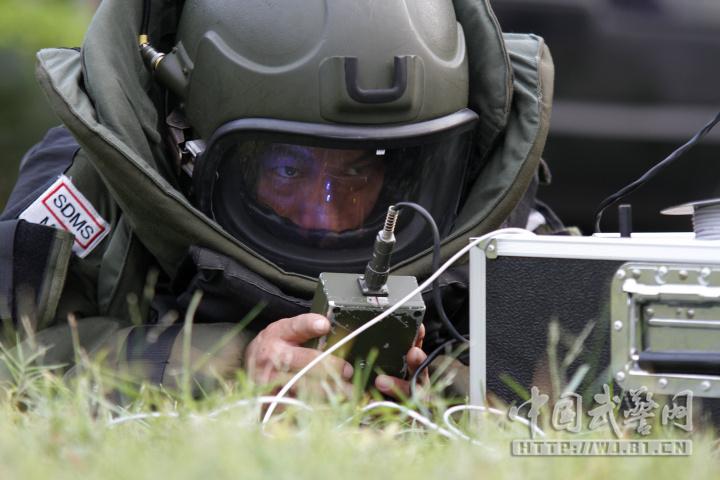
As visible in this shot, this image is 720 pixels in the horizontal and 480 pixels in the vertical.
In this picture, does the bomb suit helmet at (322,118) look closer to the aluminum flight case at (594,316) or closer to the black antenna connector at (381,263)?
the black antenna connector at (381,263)

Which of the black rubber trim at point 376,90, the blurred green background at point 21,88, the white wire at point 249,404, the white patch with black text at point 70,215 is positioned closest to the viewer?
the white wire at point 249,404

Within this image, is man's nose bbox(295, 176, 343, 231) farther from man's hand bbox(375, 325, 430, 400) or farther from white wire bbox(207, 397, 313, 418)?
white wire bbox(207, 397, 313, 418)

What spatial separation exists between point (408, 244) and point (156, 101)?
609 mm

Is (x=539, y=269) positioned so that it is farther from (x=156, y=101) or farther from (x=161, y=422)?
(x=156, y=101)

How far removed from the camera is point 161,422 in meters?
1.54

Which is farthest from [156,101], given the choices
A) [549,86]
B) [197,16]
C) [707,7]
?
[707,7]

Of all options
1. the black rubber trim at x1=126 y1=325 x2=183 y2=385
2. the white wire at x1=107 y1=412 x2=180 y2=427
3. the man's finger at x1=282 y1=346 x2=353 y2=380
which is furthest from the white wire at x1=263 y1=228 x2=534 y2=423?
the black rubber trim at x1=126 y1=325 x2=183 y2=385

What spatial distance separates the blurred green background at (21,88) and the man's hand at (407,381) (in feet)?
10.6

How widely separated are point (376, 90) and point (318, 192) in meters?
0.24

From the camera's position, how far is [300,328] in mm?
1890

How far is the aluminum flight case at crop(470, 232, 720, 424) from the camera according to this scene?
1.66 m

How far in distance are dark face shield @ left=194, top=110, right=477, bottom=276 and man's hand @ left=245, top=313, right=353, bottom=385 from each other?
0.76ft

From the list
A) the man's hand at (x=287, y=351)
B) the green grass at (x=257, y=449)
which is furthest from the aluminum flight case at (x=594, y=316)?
the man's hand at (x=287, y=351)

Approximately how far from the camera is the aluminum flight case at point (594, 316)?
1664mm
